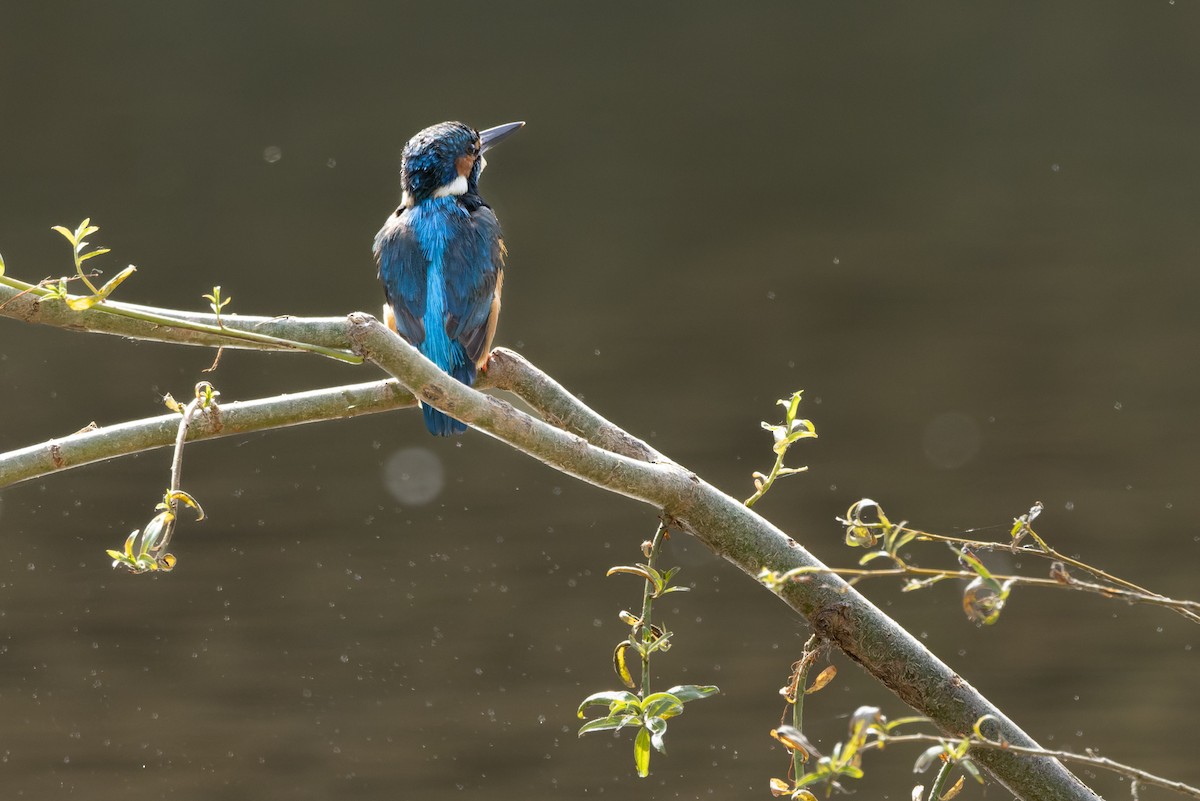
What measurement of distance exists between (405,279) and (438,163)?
0.22 meters

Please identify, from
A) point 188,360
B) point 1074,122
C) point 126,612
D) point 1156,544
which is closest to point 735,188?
point 1074,122

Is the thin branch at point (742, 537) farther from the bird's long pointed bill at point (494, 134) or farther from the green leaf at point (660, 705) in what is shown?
the bird's long pointed bill at point (494, 134)

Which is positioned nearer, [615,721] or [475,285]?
[615,721]

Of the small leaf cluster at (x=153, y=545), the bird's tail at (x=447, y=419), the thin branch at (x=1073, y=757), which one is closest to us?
the thin branch at (x=1073, y=757)

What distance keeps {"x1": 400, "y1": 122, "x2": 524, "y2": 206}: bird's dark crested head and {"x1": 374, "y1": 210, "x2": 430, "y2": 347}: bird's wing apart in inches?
3.4

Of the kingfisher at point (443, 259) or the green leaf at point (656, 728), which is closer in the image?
the green leaf at point (656, 728)

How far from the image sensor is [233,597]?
12.1 feet

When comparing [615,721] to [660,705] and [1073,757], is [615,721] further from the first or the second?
[1073,757]

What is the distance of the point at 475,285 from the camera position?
213 cm

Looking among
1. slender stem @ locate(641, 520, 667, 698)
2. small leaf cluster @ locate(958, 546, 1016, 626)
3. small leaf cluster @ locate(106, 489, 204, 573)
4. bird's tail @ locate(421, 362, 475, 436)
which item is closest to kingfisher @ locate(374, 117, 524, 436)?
bird's tail @ locate(421, 362, 475, 436)

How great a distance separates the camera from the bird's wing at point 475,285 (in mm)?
2049

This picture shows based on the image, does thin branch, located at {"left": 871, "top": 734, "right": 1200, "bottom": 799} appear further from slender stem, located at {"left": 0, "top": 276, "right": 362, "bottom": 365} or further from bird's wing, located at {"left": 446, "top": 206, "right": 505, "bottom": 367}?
bird's wing, located at {"left": 446, "top": 206, "right": 505, "bottom": 367}

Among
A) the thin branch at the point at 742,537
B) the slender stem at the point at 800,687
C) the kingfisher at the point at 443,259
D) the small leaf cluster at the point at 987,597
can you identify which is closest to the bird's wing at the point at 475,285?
the kingfisher at the point at 443,259

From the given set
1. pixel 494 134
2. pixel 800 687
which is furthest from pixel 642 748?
pixel 494 134
